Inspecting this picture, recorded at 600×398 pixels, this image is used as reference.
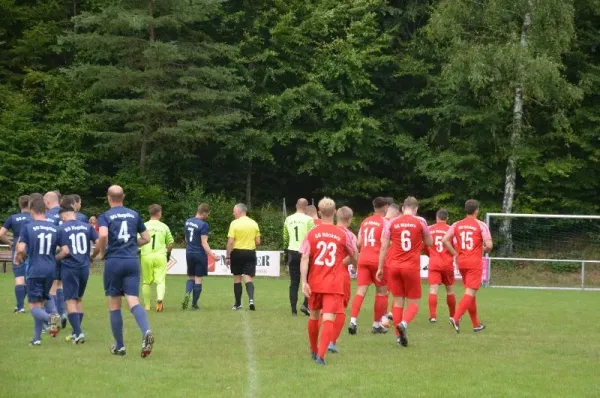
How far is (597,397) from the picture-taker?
9867 millimetres

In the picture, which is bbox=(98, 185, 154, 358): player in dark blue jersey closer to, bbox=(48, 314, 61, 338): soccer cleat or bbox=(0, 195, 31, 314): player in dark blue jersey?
bbox=(48, 314, 61, 338): soccer cleat

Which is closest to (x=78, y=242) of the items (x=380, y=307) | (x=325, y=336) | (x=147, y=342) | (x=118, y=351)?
(x=118, y=351)

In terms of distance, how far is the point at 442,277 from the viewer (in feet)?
55.8

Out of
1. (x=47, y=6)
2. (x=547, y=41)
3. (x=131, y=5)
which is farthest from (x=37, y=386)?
(x=47, y=6)

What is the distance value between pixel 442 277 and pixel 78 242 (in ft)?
21.1

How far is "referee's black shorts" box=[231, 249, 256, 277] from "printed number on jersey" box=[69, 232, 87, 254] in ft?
19.3

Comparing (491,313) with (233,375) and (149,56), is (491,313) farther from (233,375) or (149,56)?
(149,56)

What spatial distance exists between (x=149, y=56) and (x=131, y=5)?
287 centimetres

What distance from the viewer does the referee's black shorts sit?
755 inches

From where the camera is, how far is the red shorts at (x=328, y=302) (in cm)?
1184

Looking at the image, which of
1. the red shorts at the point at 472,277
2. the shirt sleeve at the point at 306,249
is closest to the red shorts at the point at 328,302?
the shirt sleeve at the point at 306,249

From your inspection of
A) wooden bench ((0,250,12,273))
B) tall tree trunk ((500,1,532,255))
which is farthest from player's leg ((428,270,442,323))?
tall tree trunk ((500,1,532,255))

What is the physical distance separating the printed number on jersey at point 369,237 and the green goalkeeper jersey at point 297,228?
3.13 m

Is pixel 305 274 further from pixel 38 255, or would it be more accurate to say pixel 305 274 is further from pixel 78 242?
pixel 38 255
